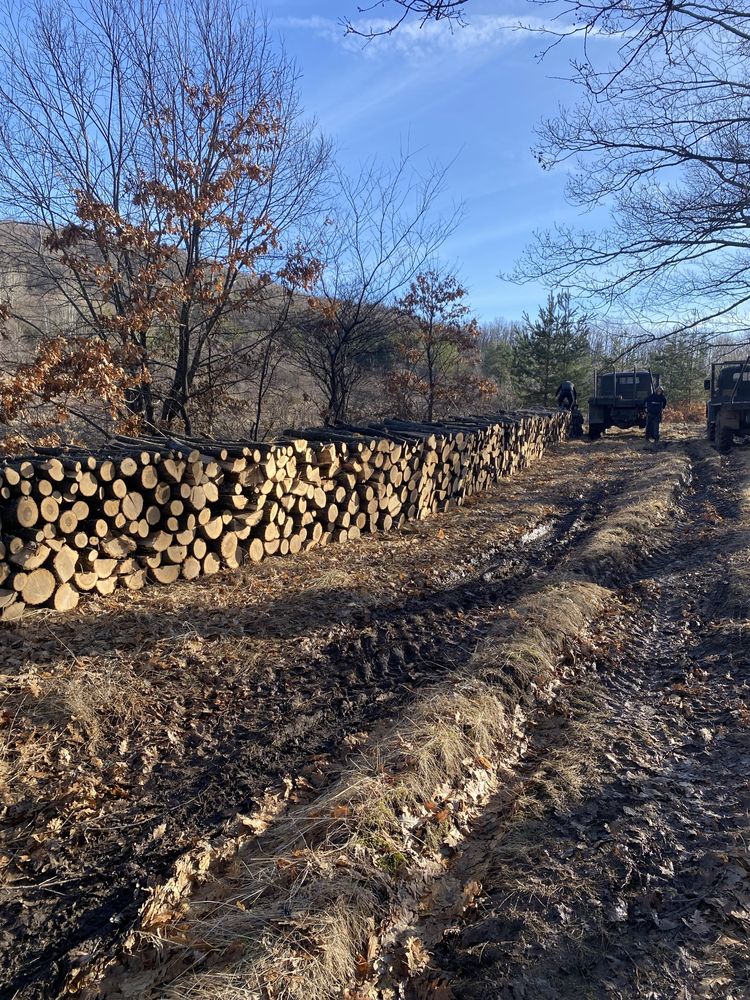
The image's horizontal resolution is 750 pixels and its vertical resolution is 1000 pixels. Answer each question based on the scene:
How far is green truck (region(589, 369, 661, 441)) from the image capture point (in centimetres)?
2519

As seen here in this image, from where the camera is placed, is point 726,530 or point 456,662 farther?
point 726,530

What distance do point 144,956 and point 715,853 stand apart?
8.65ft

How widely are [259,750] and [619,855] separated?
2151 mm

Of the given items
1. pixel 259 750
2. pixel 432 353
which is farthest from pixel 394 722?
pixel 432 353

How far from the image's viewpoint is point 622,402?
2544cm

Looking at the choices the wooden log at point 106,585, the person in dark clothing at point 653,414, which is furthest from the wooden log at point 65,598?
the person in dark clothing at point 653,414

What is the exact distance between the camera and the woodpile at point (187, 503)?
5.61 metres

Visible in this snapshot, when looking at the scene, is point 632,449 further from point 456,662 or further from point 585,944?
point 585,944

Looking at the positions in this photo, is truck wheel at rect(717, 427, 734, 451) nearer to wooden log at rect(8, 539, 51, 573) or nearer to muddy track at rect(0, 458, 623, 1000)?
muddy track at rect(0, 458, 623, 1000)

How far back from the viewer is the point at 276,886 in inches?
113

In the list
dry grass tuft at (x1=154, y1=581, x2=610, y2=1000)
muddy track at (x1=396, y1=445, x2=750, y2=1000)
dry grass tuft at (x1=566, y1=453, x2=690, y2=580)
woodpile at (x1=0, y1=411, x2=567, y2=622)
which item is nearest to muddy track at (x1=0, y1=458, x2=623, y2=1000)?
dry grass tuft at (x1=154, y1=581, x2=610, y2=1000)

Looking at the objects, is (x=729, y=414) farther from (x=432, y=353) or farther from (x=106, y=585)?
(x=106, y=585)

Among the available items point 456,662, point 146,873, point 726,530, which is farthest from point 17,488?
point 726,530

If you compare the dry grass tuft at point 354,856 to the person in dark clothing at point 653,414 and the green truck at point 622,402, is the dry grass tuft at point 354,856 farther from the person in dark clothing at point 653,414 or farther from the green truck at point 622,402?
the green truck at point 622,402
